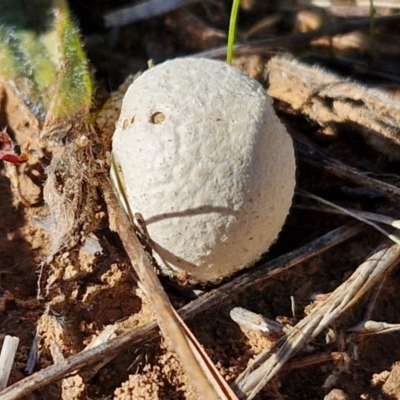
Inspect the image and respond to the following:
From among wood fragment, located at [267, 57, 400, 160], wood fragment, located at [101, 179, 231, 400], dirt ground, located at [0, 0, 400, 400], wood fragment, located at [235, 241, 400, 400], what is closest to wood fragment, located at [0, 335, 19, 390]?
dirt ground, located at [0, 0, 400, 400]

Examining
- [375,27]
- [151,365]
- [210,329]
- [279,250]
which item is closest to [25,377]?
[151,365]

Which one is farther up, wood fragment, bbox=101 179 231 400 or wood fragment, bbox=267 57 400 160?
wood fragment, bbox=267 57 400 160

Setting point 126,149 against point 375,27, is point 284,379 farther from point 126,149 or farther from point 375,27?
point 375,27

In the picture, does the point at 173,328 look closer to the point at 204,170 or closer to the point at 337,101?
the point at 204,170

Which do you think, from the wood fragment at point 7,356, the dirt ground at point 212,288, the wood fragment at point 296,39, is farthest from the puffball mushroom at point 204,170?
the wood fragment at point 296,39

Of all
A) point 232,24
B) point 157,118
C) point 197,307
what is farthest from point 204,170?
point 232,24

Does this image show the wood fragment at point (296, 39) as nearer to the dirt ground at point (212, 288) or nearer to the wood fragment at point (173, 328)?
the dirt ground at point (212, 288)

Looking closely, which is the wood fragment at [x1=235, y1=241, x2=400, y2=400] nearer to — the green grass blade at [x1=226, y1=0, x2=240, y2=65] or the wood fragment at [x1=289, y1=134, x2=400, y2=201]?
the wood fragment at [x1=289, y1=134, x2=400, y2=201]
